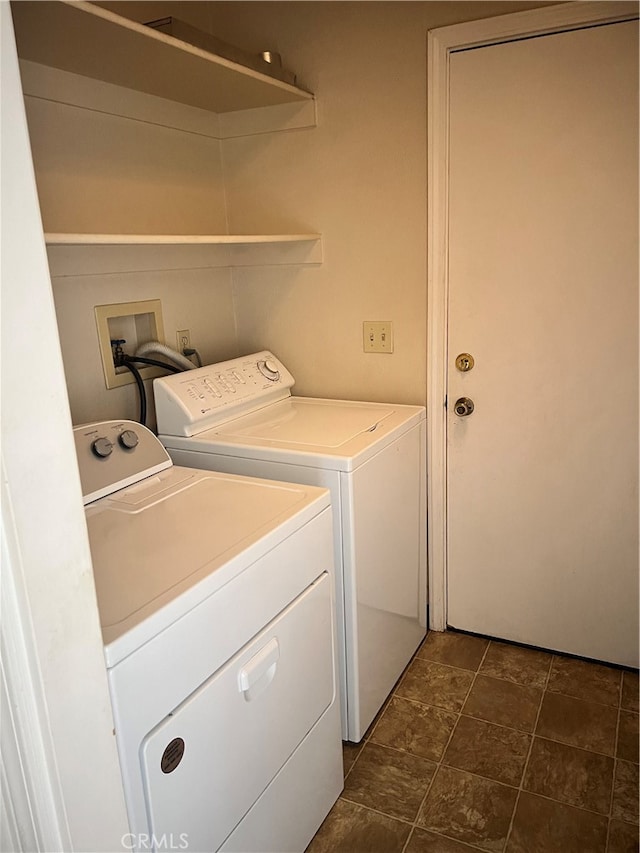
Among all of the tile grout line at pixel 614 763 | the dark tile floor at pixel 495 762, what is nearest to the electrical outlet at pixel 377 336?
the dark tile floor at pixel 495 762

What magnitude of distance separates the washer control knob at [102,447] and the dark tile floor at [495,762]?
1131 millimetres

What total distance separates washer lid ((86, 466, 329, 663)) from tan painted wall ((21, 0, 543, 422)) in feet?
1.63

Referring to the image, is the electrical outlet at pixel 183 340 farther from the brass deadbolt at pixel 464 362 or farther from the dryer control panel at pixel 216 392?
the brass deadbolt at pixel 464 362

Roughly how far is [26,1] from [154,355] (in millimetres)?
1067

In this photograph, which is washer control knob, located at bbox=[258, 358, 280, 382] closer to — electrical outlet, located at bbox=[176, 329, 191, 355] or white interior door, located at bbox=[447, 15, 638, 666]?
electrical outlet, located at bbox=[176, 329, 191, 355]

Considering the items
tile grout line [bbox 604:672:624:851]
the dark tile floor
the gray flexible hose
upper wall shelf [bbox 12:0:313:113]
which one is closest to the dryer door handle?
the dark tile floor

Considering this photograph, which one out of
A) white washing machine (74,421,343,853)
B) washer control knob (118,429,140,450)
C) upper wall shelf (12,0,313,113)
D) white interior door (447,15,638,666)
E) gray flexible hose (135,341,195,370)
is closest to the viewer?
white washing machine (74,421,343,853)

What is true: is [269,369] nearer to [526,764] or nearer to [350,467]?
[350,467]

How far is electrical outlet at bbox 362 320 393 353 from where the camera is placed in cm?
231

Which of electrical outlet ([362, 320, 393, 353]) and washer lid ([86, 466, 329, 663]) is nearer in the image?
washer lid ([86, 466, 329, 663])

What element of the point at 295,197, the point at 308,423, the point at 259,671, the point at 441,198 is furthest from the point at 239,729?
the point at 295,197

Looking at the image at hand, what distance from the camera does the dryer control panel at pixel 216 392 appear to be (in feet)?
6.55

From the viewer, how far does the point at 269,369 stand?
7.79ft

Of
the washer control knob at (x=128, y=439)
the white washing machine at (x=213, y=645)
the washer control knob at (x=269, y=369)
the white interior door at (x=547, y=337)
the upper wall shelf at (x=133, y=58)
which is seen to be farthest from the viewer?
the washer control knob at (x=269, y=369)
